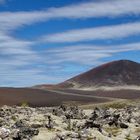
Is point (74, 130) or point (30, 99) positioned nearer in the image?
point (74, 130)

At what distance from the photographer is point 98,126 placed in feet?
147

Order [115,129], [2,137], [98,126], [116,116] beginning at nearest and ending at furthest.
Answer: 1. [2,137]
2. [98,126]
3. [115,129]
4. [116,116]

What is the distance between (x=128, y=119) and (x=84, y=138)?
21.6 meters

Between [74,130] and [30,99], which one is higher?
[30,99]

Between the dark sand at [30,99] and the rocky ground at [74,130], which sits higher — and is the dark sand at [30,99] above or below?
above

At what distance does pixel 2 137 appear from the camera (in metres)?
36.4

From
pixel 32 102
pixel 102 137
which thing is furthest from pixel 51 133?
pixel 32 102

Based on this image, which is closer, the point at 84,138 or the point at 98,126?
the point at 84,138

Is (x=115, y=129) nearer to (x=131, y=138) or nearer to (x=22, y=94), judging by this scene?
(x=131, y=138)

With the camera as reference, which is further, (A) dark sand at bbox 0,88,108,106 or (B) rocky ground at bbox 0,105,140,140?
(A) dark sand at bbox 0,88,108,106

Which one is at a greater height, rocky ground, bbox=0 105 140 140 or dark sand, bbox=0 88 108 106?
dark sand, bbox=0 88 108 106

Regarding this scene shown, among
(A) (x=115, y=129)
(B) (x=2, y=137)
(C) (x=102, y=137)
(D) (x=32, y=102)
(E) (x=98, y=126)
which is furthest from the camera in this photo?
(D) (x=32, y=102)

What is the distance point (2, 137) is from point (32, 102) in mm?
120466

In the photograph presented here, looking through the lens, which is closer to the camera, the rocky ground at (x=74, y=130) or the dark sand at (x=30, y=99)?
the rocky ground at (x=74, y=130)
